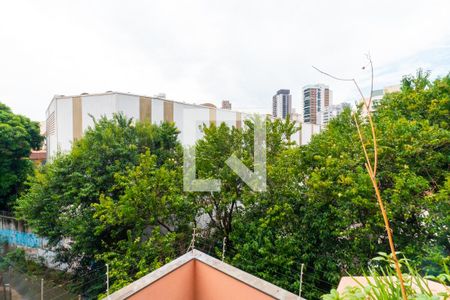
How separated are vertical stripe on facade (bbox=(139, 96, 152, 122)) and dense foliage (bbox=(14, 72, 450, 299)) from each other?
7.72 feet

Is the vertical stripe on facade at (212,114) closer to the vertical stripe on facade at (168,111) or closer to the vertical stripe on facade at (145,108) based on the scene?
the vertical stripe on facade at (168,111)

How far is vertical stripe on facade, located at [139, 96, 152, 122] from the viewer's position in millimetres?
9453

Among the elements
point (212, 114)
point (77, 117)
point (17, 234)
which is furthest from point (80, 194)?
point (212, 114)

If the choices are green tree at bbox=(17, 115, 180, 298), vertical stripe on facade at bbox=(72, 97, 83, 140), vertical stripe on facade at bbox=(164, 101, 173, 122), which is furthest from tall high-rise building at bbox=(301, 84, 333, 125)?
vertical stripe on facade at bbox=(72, 97, 83, 140)

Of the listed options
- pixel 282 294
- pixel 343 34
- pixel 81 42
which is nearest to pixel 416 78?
pixel 343 34

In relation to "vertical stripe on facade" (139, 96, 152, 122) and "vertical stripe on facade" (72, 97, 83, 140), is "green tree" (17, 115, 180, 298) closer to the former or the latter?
"vertical stripe on facade" (139, 96, 152, 122)

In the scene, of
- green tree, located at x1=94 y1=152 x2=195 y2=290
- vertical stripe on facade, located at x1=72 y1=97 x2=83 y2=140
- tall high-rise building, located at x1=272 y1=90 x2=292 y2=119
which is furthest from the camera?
vertical stripe on facade, located at x1=72 y1=97 x2=83 y2=140

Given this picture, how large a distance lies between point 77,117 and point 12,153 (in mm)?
2445

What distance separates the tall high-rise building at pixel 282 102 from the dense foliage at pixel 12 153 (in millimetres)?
8560

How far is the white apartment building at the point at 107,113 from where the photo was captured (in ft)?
29.5

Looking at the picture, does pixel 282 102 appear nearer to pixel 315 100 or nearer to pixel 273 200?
pixel 315 100

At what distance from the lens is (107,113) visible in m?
8.92

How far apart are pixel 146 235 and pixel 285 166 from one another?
3.12 meters

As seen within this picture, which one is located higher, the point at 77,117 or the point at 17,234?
the point at 77,117
